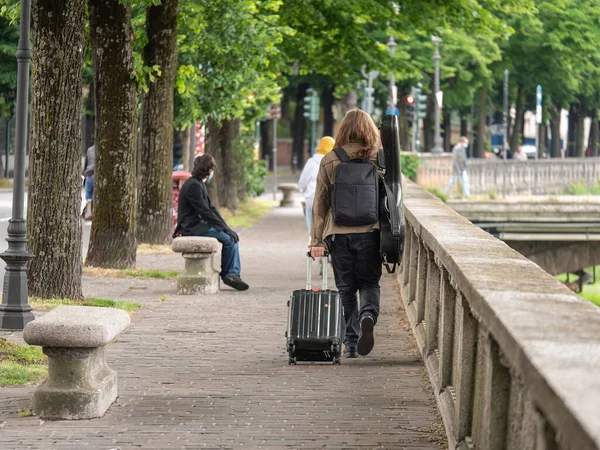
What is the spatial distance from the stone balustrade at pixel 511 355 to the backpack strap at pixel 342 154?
3.03ft

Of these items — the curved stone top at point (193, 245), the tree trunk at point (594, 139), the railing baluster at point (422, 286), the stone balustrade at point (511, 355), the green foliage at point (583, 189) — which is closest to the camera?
the stone balustrade at point (511, 355)

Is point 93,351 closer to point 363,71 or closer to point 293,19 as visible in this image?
point 293,19

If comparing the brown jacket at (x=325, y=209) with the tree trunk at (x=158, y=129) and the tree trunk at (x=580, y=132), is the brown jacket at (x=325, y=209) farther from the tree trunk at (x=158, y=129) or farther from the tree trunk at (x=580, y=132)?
the tree trunk at (x=580, y=132)

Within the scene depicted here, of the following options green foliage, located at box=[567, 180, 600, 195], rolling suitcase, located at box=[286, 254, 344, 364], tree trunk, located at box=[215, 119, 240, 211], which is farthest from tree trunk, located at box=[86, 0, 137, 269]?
green foliage, located at box=[567, 180, 600, 195]

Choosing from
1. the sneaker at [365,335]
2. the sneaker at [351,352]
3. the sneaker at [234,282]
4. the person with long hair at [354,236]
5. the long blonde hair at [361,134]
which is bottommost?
the sneaker at [234,282]

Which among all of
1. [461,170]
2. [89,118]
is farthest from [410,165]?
[89,118]

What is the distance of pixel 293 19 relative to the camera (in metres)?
27.8

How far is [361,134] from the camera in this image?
9.22 meters

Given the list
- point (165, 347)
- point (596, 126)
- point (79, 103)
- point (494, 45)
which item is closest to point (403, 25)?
point (79, 103)

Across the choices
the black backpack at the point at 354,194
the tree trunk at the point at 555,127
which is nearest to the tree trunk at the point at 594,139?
the tree trunk at the point at 555,127

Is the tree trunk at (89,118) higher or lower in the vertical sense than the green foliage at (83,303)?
higher

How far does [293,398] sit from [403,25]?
2019cm

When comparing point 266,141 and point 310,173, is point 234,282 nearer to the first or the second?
point 310,173

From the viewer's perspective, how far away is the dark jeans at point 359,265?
9.26 metres
